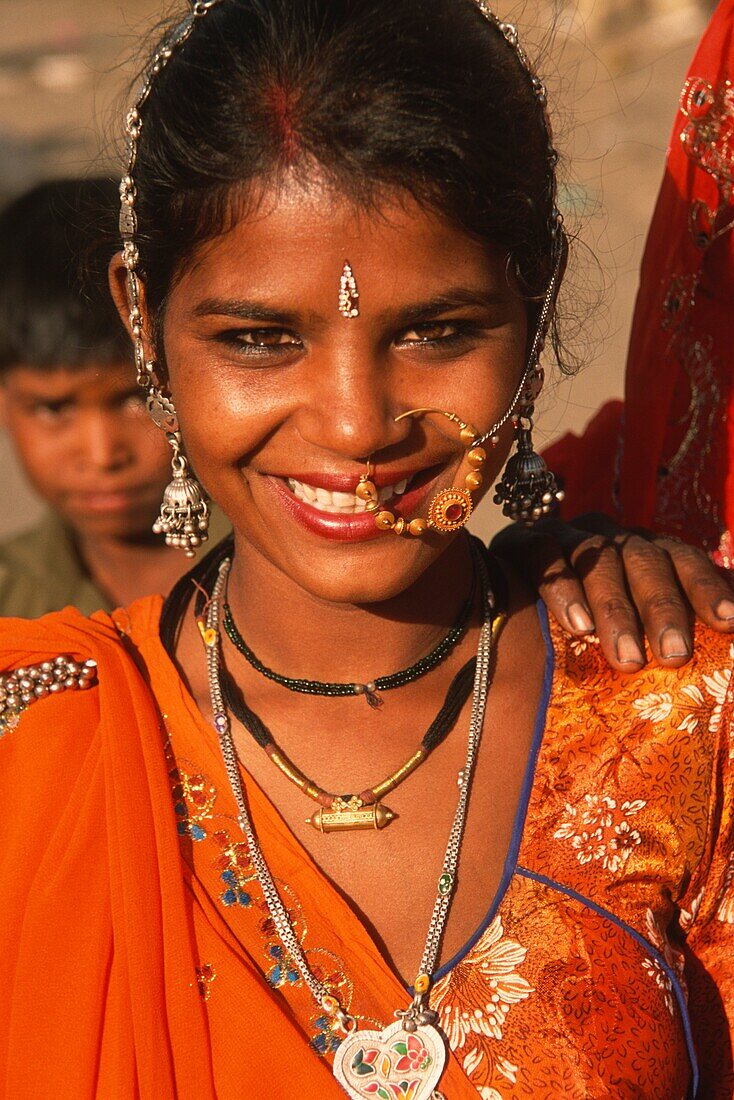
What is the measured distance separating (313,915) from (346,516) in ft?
1.95

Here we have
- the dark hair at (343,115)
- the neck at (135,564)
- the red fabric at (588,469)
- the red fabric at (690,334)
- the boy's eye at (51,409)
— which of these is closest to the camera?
the dark hair at (343,115)

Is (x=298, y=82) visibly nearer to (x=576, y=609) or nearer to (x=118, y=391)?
(x=576, y=609)

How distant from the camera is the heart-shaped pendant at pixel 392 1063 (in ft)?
6.12

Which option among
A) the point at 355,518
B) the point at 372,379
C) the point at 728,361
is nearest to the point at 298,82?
the point at 372,379

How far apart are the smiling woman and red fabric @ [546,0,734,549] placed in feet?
1.65

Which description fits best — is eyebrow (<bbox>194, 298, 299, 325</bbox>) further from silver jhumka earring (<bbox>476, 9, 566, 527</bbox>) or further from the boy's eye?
the boy's eye

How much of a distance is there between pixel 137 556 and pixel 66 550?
0.29 meters

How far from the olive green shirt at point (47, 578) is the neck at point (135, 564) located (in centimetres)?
8

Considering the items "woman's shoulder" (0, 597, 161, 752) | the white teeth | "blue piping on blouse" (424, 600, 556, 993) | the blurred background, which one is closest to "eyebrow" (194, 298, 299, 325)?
the white teeth

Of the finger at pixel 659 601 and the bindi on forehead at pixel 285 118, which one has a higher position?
the bindi on forehead at pixel 285 118

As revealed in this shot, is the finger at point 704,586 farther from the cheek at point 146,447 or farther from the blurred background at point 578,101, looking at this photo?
the blurred background at point 578,101

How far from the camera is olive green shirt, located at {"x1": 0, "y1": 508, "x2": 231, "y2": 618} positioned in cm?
457

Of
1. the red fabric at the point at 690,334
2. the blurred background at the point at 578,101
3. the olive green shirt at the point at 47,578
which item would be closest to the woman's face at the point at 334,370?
the red fabric at the point at 690,334

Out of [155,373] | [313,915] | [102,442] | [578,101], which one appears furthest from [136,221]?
[578,101]
